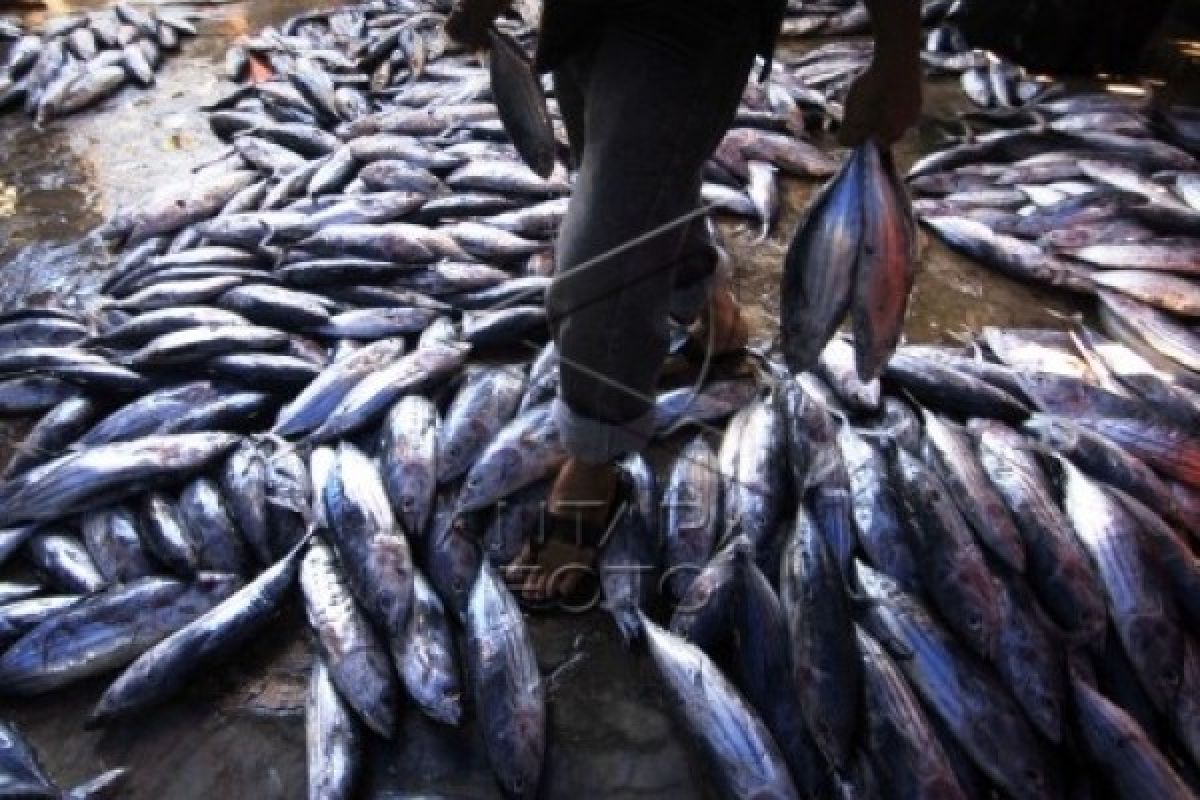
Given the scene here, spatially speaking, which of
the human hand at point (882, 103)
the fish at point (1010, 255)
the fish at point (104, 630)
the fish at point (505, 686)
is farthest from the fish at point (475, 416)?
the fish at point (1010, 255)

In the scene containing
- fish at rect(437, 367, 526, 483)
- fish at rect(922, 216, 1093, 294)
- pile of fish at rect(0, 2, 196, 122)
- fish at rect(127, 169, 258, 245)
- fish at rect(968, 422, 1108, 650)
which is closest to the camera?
fish at rect(968, 422, 1108, 650)

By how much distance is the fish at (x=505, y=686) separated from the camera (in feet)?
6.75

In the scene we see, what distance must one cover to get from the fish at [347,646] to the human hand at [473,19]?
1.53 metres

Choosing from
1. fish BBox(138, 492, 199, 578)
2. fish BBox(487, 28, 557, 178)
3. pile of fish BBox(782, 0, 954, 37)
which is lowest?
fish BBox(138, 492, 199, 578)

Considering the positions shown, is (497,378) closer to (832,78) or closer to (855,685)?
(855,685)

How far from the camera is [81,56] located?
5949 millimetres

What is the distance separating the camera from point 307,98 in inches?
208

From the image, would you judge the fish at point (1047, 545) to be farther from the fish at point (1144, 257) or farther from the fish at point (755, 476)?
the fish at point (1144, 257)

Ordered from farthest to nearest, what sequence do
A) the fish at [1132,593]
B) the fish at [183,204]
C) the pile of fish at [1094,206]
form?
the fish at [183,204], the pile of fish at [1094,206], the fish at [1132,593]

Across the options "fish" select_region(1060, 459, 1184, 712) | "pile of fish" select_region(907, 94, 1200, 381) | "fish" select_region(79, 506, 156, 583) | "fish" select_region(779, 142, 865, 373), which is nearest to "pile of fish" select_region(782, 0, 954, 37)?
"pile of fish" select_region(907, 94, 1200, 381)

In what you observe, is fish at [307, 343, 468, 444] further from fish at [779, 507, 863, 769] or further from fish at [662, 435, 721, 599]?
fish at [779, 507, 863, 769]

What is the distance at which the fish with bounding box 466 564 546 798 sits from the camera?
2.06m

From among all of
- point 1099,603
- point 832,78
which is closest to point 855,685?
point 1099,603

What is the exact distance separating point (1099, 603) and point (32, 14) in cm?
833
